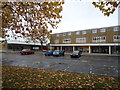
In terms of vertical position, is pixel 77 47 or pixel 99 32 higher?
pixel 99 32

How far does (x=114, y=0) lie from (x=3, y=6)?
231 inches

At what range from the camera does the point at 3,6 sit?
15.7ft

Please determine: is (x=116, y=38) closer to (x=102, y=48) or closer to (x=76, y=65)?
(x=102, y=48)

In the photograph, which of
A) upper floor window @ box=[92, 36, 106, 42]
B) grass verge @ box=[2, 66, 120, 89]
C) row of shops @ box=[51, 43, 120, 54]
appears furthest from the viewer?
upper floor window @ box=[92, 36, 106, 42]

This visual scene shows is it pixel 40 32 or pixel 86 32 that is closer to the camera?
pixel 40 32

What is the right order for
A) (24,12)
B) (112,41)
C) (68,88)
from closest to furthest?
1. (68,88)
2. (24,12)
3. (112,41)

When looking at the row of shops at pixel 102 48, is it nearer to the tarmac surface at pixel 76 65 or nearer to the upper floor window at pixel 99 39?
the upper floor window at pixel 99 39

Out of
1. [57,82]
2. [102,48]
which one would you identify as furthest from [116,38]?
[57,82]

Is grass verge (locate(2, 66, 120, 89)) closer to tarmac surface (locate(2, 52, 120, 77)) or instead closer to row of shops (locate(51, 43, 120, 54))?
tarmac surface (locate(2, 52, 120, 77))

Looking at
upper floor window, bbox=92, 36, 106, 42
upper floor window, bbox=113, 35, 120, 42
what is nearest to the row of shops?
upper floor window, bbox=113, 35, 120, 42

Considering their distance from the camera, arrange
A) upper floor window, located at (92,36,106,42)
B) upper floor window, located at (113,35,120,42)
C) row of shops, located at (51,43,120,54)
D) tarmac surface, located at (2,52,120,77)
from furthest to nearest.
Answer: upper floor window, located at (92,36,106,42) < row of shops, located at (51,43,120,54) < upper floor window, located at (113,35,120,42) < tarmac surface, located at (2,52,120,77)

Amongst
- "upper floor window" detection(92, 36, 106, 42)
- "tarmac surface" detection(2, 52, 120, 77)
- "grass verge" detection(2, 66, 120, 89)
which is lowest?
"tarmac surface" detection(2, 52, 120, 77)

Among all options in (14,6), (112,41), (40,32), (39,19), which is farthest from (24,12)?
(112,41)

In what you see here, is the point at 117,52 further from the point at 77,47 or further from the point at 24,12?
the point at 24,12
